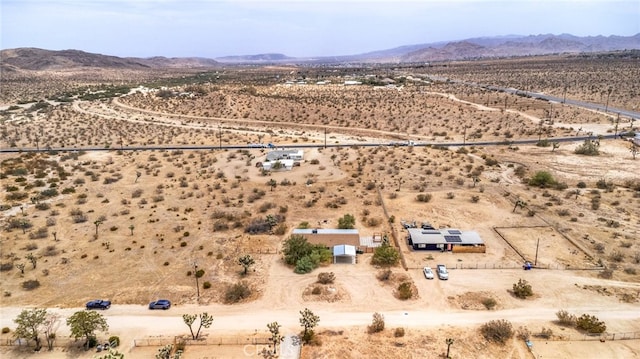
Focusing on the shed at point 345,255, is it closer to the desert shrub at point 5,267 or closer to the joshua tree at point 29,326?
the joshua tree at point 29,326

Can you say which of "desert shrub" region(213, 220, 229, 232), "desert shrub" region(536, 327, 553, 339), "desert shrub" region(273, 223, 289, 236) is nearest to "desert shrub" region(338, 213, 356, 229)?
"desert shrub" region(273, 223, 289, 236)

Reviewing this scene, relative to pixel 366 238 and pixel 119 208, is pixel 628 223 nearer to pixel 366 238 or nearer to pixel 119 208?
pixel 366 238

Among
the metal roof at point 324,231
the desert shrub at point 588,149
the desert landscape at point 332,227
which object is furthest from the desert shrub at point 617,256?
the desert shrub at point 588,149

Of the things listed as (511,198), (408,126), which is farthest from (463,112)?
(511,198)

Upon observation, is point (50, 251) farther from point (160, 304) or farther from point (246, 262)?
point (246, 262)

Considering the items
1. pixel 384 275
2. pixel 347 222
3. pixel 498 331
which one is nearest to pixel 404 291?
pixel 384 275
